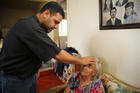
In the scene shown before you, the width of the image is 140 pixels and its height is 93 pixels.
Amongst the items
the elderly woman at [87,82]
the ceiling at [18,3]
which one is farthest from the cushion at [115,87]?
the ceiling at [18,3]

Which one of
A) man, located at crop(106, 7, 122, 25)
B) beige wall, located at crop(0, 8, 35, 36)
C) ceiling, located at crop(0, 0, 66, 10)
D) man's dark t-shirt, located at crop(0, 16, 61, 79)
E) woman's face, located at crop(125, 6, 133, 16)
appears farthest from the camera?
beige wall, located at crop(0, 8, 35, 36)

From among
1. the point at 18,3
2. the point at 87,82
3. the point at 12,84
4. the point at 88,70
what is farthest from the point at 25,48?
the point at 18,3

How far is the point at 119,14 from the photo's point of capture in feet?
4.16

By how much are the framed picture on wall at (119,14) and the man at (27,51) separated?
0.58m

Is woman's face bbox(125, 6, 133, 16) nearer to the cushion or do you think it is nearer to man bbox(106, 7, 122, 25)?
man bbox(106, 7, 122, 25)

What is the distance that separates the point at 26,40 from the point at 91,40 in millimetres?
1086

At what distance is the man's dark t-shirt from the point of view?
858mm

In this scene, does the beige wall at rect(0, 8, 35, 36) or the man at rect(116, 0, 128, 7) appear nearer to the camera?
the man at rect(116, 0, 128, 7)

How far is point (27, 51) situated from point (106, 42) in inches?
39.9

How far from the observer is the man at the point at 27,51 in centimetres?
86

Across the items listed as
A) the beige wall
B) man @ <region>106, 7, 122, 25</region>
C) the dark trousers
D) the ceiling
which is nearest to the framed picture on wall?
man @ <region>106, 7, 122, 25</region>

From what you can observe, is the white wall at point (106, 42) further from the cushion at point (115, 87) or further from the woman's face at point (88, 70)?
the woman's face at point (88, 70)

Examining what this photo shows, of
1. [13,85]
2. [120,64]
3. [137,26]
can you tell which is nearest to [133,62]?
[120,64]

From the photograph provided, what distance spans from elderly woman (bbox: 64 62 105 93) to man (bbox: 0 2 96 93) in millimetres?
256
